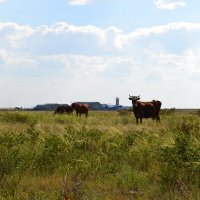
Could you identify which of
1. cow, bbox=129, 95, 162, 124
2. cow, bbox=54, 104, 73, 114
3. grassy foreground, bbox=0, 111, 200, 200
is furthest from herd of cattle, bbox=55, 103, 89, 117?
grassy foreground, bbox=0, 111, 200, 200

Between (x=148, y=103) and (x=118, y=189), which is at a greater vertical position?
(x=148, y=103)

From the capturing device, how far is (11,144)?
38.0 ft

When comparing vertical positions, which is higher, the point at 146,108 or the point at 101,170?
the point at 146,108

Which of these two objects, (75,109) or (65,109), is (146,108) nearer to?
(75,109)

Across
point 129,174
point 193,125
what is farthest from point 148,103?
point 129,174

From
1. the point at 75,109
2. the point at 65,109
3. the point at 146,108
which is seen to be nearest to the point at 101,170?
the point at 146,108

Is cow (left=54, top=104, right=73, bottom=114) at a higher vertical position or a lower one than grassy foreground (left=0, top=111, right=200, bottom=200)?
higher

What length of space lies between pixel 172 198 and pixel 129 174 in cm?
210

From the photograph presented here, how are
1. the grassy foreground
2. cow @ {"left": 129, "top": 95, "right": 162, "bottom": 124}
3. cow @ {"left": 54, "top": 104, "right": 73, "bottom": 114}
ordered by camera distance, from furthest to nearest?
cow @ {"left": 54, "top": 104, "right": 73, "bottom": 114} < cow @ {"left": 129, "top": 95, "right": 162, "bottom": 124} < the grassy foreground

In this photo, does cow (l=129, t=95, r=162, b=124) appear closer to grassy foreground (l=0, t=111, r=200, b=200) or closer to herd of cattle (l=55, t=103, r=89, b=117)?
herd of cattle (l=55, t=103, r=89, b=117)

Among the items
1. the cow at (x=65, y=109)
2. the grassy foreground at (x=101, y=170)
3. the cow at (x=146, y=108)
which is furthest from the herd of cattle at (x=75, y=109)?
the grassy foreground at (x=101, y=170)

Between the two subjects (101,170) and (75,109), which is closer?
(101,170)

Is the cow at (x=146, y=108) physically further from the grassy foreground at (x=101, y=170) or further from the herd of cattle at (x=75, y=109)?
the grassy foreground at (x=101, y=170)

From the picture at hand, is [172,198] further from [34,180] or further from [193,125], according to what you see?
[193,125]
